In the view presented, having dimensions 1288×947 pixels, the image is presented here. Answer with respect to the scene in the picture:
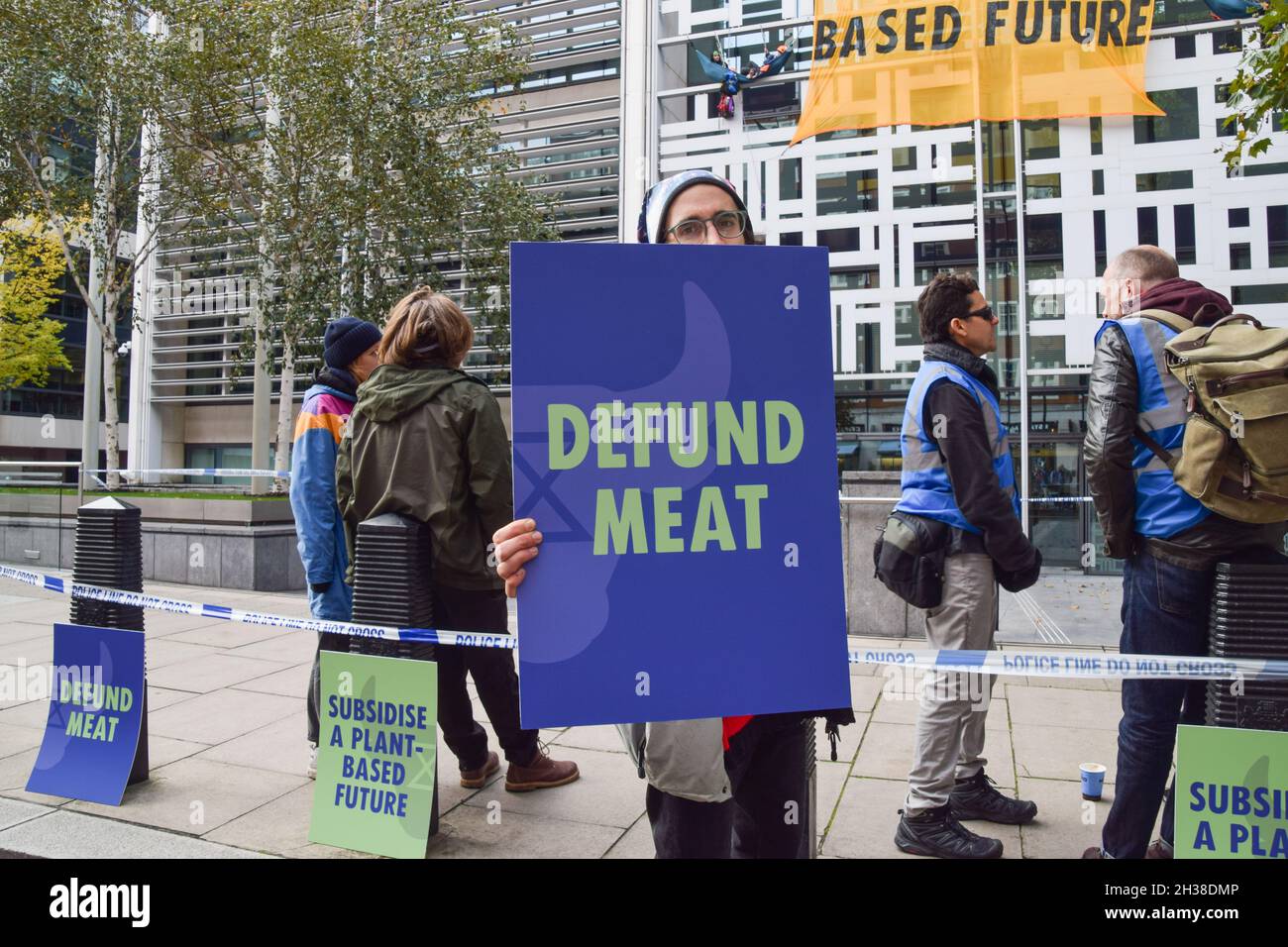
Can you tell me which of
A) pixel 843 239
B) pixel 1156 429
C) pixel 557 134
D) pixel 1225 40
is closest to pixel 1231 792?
pixel 1156 429

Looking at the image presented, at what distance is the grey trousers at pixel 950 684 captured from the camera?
11.1 feet

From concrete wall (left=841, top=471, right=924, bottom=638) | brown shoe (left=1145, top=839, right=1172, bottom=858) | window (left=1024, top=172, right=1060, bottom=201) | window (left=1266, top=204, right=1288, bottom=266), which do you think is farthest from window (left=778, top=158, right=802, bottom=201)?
brown shoe (left=1145, top=839, right=1172, bottom=858)

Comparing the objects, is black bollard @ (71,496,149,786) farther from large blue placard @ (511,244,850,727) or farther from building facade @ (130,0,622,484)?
building facade @ (130,0,622,484)

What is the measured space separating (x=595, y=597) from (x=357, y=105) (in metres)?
11.8

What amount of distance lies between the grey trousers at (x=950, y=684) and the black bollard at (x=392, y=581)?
1919 mm

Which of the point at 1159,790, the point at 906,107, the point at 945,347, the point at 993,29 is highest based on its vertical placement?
the point at 993,29

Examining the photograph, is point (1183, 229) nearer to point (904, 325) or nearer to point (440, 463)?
point (904, 325)

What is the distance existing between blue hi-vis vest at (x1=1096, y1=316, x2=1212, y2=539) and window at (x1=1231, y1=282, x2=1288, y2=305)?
27.9 ft

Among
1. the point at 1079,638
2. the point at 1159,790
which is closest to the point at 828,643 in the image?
the point at 1159,790

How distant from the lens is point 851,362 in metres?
10.6

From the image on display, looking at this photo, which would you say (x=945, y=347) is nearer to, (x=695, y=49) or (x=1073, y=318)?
(x=1073, y=318)

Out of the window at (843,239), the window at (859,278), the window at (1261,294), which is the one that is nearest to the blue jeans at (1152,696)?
the window at (859,278)

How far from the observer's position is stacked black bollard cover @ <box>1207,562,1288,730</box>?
2.32 meters

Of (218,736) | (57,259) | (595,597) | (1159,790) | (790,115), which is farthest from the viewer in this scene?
(57,259)
